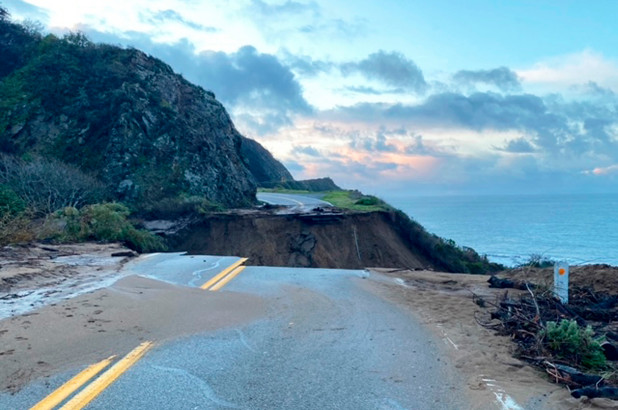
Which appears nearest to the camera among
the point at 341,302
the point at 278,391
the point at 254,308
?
the point at 278,391

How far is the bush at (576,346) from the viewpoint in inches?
260

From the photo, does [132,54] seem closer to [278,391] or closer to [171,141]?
[171,141]

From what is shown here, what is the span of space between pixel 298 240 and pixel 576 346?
2338cm

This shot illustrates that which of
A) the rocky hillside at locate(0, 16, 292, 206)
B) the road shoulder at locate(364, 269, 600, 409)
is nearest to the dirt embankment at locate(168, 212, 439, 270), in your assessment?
the rocky hillside at locate(0, 16, 292, 206)

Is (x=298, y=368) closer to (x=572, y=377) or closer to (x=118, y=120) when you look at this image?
(x=572, y=377)

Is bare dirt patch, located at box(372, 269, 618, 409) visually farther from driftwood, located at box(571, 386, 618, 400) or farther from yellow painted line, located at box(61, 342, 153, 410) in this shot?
yellow painted line, located at box(61, 342, 153, 410)

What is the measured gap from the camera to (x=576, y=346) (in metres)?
6.71

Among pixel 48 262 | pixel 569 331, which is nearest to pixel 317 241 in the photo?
pixel 48 262

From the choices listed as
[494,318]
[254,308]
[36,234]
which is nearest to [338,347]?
[254,308]

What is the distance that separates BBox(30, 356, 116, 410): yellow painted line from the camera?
458 centimetres

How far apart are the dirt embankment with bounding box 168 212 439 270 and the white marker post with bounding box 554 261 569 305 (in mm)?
18564

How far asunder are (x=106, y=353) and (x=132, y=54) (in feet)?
126

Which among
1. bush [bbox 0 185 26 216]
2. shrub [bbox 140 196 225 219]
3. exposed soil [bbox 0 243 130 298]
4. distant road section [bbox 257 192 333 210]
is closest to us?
exposed soil [bbox 0 243 130 298]

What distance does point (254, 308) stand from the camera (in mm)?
8953
